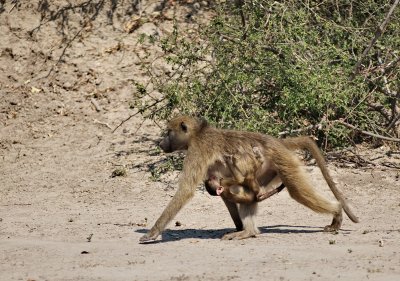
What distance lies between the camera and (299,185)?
9328 mm

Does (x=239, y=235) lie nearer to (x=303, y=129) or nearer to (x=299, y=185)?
(x=299, y=185)

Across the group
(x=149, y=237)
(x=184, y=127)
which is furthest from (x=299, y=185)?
(x=149, y=237)

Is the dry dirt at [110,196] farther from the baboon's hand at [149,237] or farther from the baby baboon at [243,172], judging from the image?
the baby baboon at [243,172]

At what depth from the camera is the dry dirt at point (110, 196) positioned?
320 inches

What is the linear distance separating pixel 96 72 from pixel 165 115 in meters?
3.18

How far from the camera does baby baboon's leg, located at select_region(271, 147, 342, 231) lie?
934 centimetres

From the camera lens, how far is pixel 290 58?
40.8 ft

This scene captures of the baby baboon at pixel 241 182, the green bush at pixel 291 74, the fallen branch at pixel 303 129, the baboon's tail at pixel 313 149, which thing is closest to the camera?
the baby baboon at pixel 241 182

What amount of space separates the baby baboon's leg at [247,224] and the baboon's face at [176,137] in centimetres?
102

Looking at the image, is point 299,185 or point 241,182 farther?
point 241,182

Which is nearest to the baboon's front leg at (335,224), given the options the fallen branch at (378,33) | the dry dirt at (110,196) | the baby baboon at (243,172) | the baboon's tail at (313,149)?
the baby baboon at (243,172)

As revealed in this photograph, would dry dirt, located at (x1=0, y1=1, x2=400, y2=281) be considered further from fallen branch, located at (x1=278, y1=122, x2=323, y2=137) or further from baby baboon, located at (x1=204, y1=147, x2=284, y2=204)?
fallen branch, located at (x1=278, y1=122, x2=323, y2=137)

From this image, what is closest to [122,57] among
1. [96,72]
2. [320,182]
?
[96,72]

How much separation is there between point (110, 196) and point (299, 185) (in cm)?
388
